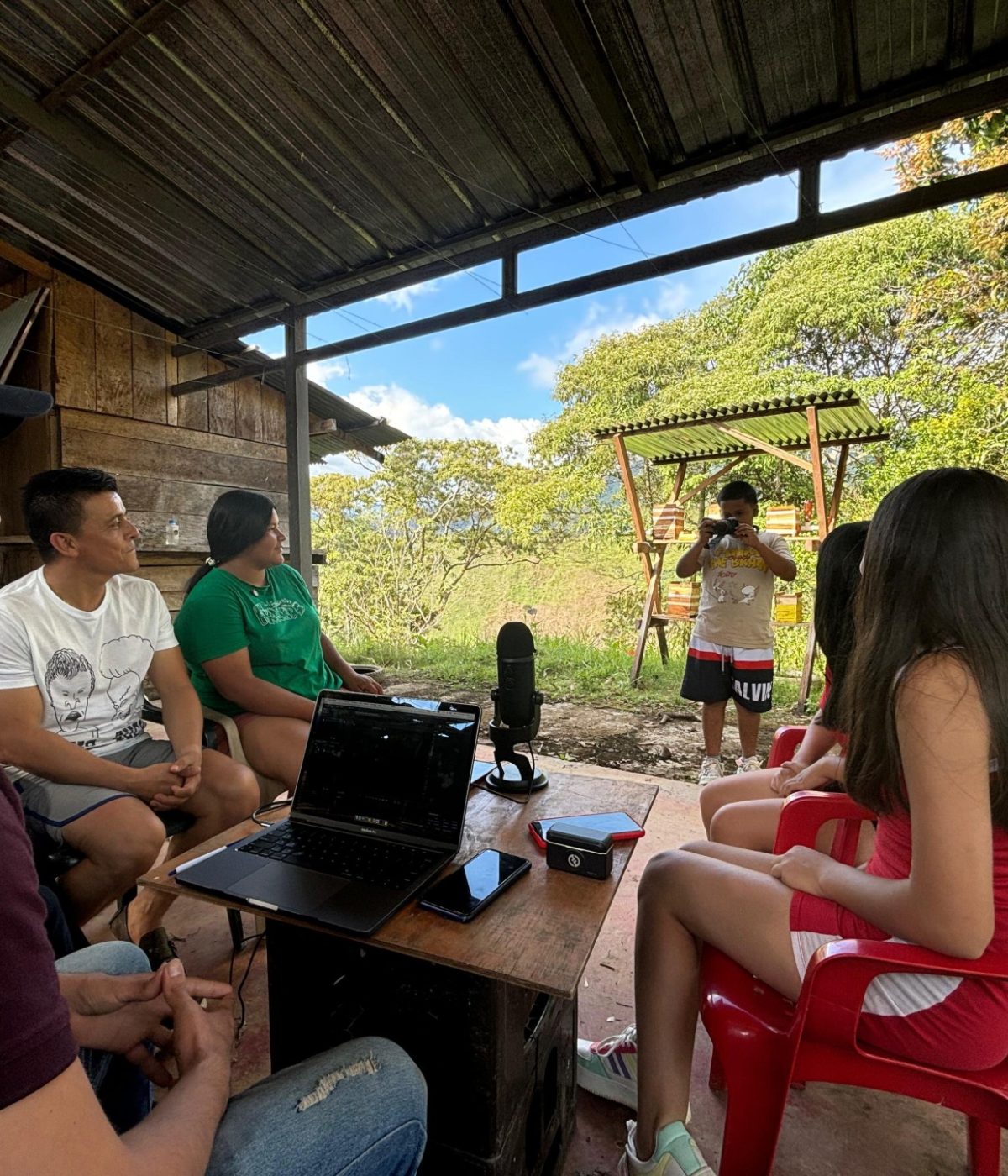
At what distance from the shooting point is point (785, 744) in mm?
1987

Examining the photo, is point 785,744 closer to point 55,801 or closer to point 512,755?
point 512,755

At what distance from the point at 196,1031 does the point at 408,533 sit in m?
9.28

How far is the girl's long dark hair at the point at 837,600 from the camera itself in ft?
5.17

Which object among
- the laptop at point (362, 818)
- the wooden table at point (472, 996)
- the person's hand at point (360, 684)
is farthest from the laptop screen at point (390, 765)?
the person's hand at point (360, 684)

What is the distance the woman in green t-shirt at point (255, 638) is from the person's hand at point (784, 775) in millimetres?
1392

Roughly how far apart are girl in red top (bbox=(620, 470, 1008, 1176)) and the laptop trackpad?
0.63 meters

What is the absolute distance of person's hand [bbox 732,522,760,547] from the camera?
10.5ft

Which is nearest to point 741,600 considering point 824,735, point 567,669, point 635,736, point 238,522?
point 635,736

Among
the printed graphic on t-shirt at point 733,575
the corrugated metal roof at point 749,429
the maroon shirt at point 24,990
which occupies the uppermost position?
the corrugated metal roof at point 749,429

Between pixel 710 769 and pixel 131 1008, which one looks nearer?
pixel 131 1008

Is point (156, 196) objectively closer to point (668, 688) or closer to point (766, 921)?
point (766, 921)

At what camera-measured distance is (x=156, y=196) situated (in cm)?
310

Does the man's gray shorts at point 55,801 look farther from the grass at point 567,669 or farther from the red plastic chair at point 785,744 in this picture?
the grass at point 567,669

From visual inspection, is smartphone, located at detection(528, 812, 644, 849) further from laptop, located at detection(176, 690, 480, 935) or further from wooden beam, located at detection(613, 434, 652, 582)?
wooden beam, located at detection(613, 434, 652, 582)
